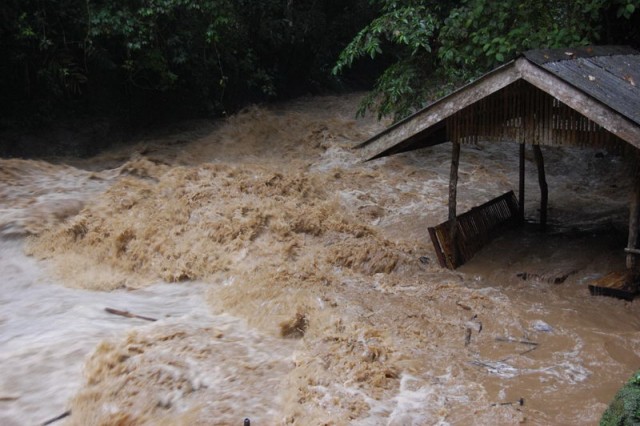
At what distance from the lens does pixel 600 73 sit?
685 cm

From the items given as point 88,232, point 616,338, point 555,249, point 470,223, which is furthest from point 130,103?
point 616,338

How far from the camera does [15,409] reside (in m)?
4.95

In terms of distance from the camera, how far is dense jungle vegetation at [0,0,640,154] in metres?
9.92

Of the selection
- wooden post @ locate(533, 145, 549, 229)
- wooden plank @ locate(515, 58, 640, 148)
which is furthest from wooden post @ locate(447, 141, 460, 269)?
wooden plank @ locate(515, 58, 640, 148)

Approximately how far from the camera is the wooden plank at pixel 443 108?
6.66m

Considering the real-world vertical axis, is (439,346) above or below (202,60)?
below

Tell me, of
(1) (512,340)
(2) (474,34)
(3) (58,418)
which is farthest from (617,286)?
(3) (58,418)

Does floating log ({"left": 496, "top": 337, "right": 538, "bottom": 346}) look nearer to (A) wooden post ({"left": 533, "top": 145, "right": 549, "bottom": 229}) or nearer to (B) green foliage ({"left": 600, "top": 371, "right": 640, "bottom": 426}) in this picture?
(B) green foliage ({"left": 600, "top": 371, "right": 640, "bottom": 426})

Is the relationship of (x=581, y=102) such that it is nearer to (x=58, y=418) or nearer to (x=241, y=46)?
(x=58, y=418)

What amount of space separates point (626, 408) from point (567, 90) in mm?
3268

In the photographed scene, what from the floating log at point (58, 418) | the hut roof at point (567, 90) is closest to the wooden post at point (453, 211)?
the hut roof at point (567, 90)

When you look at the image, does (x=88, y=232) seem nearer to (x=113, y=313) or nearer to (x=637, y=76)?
(x=113, y=313)

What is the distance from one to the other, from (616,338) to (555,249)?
2.35 metres

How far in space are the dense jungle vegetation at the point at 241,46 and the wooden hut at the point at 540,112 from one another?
1.76 metres
